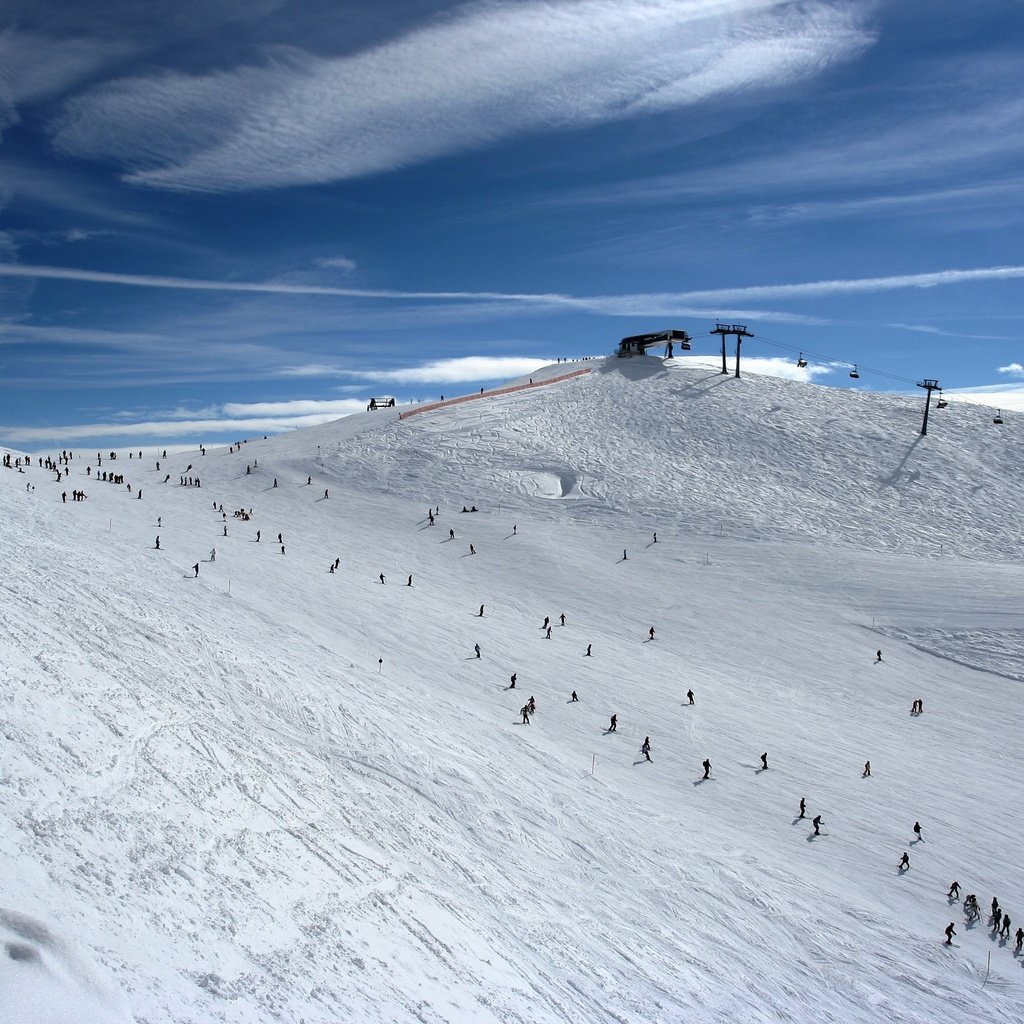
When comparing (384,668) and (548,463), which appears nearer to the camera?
(384,668)

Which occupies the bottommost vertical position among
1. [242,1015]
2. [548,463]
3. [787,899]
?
[787,899]

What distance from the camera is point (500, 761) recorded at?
23094 millimetres

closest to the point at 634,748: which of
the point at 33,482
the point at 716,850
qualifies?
the point at 716,850

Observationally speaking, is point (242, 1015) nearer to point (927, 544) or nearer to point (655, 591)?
point (655, 591)

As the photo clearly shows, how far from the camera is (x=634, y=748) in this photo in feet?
85.1

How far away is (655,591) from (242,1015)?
3184 cm

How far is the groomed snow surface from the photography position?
14.2 metres

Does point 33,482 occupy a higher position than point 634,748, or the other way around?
point 33,482

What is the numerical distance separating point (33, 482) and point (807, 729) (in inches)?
1803

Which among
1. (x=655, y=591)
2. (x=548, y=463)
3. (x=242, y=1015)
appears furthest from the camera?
(x=548, y=463)

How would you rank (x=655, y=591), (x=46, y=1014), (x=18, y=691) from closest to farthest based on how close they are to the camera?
(x=46, y=1014) → (x=18, y=691) → (x=655, y=591)

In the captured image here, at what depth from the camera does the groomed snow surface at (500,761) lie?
14234mm

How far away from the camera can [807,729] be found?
28.9 meters

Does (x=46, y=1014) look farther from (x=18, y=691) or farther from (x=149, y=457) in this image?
(x=149, y=457)
